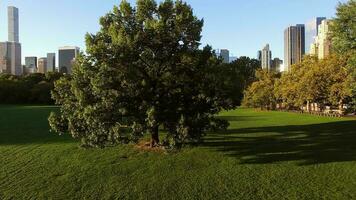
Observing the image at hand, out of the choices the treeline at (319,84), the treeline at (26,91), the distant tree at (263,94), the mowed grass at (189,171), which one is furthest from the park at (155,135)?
the treeline at (26,91)

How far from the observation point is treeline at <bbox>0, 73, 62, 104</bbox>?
347 ft

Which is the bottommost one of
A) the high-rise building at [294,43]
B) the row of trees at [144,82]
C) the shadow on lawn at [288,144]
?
the shadow on lawn at [288,144]

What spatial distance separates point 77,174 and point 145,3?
310 inches

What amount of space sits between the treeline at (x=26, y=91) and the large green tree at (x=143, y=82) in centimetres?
8776

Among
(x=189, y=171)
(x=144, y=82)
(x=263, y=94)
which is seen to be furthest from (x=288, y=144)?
(x=263, y=94)

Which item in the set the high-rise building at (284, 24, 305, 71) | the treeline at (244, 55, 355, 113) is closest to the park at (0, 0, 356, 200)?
the treeline at (244, 55, 355, 113)

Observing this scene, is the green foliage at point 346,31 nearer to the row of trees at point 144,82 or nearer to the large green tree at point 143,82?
the row of trees at point 144,82

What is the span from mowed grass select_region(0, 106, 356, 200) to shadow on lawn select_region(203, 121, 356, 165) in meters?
0.05

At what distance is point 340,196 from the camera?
50.6 ft

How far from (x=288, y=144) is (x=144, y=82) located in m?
9.09

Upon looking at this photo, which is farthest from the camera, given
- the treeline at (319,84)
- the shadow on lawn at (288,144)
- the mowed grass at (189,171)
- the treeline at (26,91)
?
the treeline at (26,91)

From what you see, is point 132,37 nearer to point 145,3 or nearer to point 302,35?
point 145,3

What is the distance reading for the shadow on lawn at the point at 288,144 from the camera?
2066 centimetres

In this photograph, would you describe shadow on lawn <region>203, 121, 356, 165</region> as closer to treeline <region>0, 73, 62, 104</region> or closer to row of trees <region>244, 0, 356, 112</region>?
row of trees <region>244, 0, 356, 112</region>
